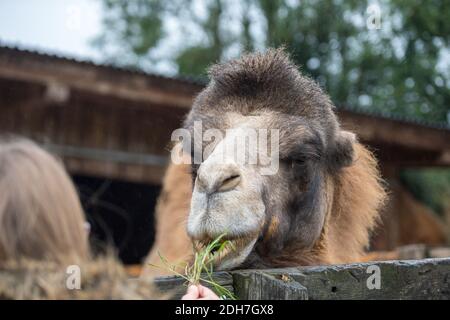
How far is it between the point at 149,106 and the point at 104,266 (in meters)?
6.45

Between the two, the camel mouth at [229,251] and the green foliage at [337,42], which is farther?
the green foliage at [337,42]

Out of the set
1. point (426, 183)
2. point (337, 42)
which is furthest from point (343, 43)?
point (426, 183)

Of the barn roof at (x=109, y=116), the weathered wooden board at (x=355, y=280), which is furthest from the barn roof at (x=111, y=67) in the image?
the weathered wooden board at (x=355, y=280)

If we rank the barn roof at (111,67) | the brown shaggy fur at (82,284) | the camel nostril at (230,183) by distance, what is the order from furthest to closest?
the barn roof at (111,67) < the camel nostril at (230,183) < the brown shaggy fur at (82,284)

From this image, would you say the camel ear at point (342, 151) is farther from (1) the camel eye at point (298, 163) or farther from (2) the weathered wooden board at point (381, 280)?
(2) the weathered wooden board at point (381, 280)

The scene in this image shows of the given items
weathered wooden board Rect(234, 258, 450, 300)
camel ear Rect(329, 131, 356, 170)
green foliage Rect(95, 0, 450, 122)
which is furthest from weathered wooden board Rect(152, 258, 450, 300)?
green foliage Rect(95, 0, 450, 122)

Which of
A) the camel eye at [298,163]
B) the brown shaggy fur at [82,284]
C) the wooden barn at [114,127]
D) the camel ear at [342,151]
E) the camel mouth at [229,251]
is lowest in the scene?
the brown shaggy fur at [82,284]

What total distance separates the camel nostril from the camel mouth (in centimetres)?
23

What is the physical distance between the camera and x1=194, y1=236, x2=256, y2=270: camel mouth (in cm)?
312

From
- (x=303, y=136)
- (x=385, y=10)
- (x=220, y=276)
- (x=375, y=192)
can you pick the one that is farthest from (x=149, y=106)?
(x=385, y=10)

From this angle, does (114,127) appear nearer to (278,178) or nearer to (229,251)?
(278,178)

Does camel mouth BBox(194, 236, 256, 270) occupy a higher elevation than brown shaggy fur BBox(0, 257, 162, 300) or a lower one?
higher

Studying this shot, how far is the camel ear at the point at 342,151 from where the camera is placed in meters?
4.39

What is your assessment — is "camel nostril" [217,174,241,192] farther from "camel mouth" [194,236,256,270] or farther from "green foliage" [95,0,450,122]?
"green foliage" [95,0,450,122]
